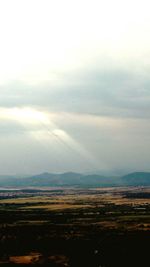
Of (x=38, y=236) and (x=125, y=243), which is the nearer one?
(x=125, y=243)

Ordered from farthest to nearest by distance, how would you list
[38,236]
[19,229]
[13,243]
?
[19,229] < [38,236] < [13,243]

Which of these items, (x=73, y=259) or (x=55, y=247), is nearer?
(x=73, y=259)

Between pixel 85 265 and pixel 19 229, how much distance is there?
43820 mm

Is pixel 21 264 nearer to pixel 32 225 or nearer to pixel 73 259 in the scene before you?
pixel 73 259

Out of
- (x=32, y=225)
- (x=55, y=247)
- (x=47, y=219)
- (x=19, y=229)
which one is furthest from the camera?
(x=47, y=219)

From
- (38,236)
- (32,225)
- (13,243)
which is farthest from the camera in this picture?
(32,225)

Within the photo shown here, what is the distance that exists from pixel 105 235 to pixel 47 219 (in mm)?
38660

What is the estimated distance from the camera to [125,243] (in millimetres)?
84562

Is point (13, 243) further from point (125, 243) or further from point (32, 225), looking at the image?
point (32, 225)

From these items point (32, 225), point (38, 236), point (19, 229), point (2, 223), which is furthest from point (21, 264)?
point (2, 223)

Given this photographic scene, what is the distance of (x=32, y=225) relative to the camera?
118 meters

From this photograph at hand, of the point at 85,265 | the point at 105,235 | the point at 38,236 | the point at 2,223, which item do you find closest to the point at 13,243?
the point at 38,236

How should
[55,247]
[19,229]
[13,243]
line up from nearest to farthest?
[55,247] < [13,243] < [19,229]

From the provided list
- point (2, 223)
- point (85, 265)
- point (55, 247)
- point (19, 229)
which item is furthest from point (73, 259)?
point (2, 223)
